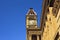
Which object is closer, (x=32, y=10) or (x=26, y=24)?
(x=26, y=24)

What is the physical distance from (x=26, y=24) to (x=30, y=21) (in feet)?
2.69

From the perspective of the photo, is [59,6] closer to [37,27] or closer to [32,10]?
[37,27]

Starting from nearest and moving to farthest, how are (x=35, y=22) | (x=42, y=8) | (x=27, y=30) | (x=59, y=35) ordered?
(x=59, y=35), (x=42, y=8), (x=27, y=30), (x=35, y=22)

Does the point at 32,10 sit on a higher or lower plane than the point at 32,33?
higher

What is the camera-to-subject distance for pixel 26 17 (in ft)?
103

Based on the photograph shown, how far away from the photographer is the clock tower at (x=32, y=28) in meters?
28.7

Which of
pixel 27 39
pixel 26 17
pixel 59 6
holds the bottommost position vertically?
pixel 27 39

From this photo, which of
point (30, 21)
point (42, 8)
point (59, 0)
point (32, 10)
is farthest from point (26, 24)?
point (59, 0)

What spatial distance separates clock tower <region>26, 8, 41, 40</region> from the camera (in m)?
28.7

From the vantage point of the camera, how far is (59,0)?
15203 mm

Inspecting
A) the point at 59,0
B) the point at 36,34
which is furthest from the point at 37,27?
the point at 59,0

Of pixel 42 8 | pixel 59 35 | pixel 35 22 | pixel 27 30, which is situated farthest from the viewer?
pixel 35 22

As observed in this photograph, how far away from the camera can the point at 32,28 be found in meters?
29.0

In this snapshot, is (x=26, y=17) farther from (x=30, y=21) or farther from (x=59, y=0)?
(x=59, y=0)
